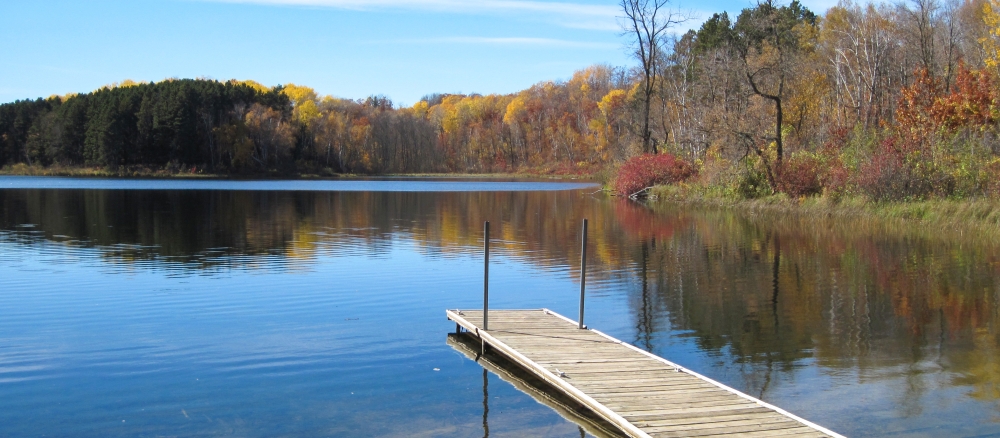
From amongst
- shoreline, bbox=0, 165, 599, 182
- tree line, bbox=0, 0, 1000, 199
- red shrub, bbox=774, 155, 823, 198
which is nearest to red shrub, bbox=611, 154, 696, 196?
tree line, bbox=0, 0, 1000, 199

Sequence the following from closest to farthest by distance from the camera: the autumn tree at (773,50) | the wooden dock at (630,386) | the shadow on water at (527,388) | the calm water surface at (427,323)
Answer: the wooden dock at (630,386) → the shadow on water at (527,388) → the calm water surface at (427,323) → the autumn tree at (773,50)

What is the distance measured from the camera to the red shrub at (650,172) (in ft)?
156

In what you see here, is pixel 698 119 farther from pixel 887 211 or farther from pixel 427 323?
pixel 427 323

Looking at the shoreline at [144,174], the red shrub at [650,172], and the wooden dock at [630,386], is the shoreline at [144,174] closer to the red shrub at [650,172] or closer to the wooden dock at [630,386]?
the red shrub at [650,172]

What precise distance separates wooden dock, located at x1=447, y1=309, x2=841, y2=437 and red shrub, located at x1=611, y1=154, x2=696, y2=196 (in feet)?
120

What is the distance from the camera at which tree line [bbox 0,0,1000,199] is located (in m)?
32.5

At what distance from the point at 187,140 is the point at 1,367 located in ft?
282

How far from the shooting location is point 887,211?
30781 millimetres

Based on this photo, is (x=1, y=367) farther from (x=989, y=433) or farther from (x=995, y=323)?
(x=995, y=323)

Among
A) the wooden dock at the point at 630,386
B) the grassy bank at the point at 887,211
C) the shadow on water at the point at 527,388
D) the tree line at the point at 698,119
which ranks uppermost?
the tree line at the point at 698,119

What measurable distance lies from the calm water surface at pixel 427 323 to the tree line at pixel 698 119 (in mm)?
7708

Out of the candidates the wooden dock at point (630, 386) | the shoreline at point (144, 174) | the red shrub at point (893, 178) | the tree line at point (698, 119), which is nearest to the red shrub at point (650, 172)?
the tree line at point (698, 119)

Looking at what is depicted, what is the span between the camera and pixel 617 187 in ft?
171

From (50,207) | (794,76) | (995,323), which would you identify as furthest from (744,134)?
(50,207)
